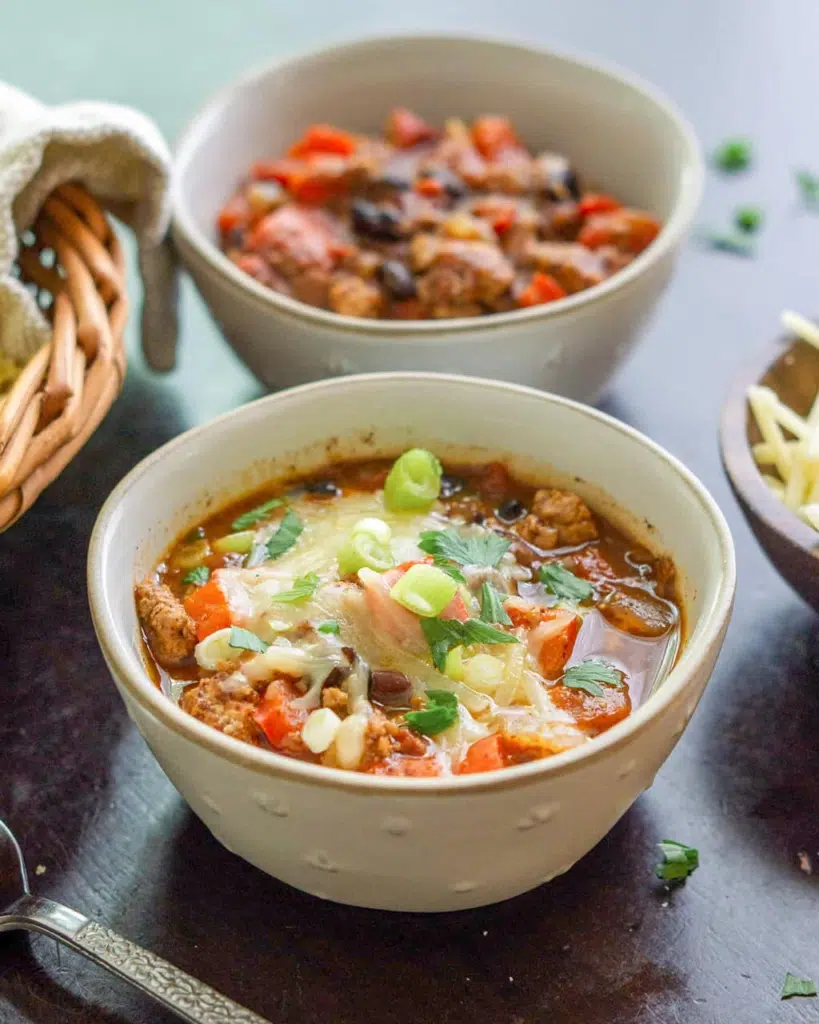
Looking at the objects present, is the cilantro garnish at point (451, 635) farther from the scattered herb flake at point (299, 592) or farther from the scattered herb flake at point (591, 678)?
the scattered herb flake at point (299, 592)

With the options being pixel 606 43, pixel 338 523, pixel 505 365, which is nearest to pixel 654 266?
pixel 505 365

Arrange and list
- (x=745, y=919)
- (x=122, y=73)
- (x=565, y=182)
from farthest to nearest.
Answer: (x=122, y=73), (x=565, y=182), (x=745, y=919)

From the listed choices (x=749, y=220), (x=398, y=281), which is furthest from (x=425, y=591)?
(x=749, y=220)

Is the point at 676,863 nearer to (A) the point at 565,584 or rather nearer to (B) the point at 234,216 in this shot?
(A) the point at 565,584

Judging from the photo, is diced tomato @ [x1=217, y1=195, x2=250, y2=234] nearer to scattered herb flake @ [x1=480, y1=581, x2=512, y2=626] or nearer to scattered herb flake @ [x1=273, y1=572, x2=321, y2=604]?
scattered herb flake @ [x1=273, y1=572, x2=321, y2=604]

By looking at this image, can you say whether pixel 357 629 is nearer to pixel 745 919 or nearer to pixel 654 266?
pixel 745 919

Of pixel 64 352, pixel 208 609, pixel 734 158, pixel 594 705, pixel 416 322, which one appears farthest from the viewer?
pixel 734 158
